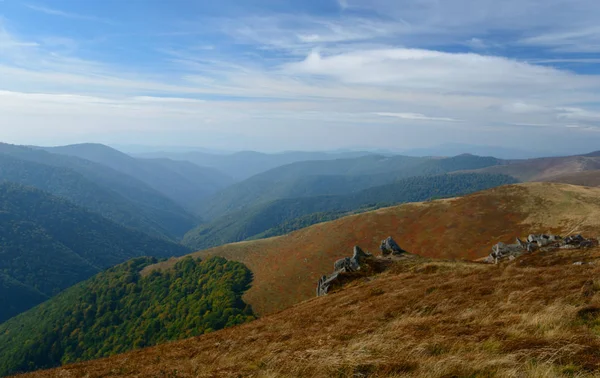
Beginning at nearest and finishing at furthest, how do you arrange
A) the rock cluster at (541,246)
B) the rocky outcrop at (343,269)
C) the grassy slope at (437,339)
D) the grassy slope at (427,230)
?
1. the grassy slope at (437,339)
2. the rock cluster at (541,246)
3. the rocky outcrop at (343,269)
4. the grassy slope at (427,230)

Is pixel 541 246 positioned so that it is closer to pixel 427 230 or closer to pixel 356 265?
pixel 356 265

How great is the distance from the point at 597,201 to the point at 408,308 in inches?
3891

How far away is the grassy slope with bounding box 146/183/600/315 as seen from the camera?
80.8 metres

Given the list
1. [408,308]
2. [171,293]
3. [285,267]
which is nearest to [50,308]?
[171,293]

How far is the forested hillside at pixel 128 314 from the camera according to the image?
8788 cm

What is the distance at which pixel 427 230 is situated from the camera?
97.9 meters

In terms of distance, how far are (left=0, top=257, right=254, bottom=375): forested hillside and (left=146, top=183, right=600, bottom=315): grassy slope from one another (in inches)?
339

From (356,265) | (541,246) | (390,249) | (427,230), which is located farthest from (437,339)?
(427,230)

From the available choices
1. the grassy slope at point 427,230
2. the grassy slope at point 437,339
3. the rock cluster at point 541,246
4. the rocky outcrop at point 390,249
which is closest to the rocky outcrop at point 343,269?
the rocky outcrop at point 390,249

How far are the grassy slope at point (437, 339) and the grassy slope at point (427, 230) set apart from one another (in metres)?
55.5

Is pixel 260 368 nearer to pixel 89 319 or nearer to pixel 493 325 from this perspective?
pixel 493 325

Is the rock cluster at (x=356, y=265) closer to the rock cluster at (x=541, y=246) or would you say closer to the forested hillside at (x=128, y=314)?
the rock cluster at (x=541, y=246)

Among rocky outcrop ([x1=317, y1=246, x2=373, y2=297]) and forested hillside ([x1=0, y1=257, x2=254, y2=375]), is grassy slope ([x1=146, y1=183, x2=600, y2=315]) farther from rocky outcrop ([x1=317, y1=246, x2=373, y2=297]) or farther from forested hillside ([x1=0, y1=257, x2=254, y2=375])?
rocky outcrop ([x1=317, y1=246, x2=373, y2=297])

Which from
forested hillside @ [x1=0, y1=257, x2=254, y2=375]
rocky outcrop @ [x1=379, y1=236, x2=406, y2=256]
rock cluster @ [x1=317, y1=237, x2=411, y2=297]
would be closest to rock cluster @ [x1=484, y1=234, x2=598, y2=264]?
rock cluster @ [x1=317, y1=237, x2=411, y2=297]
